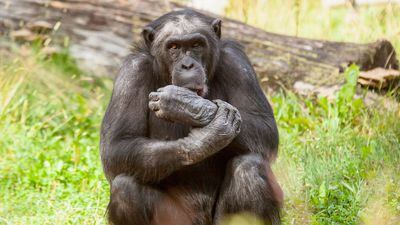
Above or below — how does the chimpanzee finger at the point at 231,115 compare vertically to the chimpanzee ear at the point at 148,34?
below

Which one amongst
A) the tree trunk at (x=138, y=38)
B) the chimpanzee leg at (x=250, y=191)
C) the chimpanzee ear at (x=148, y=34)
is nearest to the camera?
the chimpanzee leg at (x=250, y=191)

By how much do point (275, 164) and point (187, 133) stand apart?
1.85 m

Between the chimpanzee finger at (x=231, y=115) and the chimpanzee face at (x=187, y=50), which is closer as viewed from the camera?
the chimpanzee finger at (x=231, y=115)

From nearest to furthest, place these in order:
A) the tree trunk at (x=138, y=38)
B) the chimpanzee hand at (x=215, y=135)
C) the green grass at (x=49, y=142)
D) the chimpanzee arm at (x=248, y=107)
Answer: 1. the chimpanzee hand at (x=215, y=135)
2. the chimpanzee arm at (x=248, y=107)
3. the green grass at (x=49, y=142)
4. the tree trunk at (x=138, y=38)

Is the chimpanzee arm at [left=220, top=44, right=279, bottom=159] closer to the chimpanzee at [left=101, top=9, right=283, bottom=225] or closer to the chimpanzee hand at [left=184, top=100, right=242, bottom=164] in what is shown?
the chimpanzee at [left=101, top=9, right=283, bottom=225]

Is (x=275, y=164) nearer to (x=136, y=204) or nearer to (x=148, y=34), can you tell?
(x=148, y=34)

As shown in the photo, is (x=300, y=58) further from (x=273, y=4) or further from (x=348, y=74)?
(x=273, y=4)

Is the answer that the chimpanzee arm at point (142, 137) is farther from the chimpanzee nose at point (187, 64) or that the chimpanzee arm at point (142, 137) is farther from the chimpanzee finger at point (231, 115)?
the chimpanzee nose at point (187, 64)

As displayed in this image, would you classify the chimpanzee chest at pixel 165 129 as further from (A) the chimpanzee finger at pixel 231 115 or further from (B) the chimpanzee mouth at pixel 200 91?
(A) the chimpanzee finger at pixel 231 115

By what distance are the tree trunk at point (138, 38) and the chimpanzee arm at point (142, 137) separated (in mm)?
3835

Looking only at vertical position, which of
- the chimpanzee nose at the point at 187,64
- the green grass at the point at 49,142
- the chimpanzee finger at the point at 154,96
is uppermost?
the chimpanzee nose at the point at 187,64

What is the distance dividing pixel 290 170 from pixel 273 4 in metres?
5.44

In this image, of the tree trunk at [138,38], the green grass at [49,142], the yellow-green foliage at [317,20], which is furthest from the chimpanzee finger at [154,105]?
the yellow-green foliage at [317,20]

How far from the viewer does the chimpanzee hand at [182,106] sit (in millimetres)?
5926
